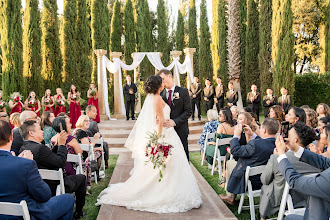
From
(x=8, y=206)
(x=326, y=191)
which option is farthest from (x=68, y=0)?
(x=326, y=191)

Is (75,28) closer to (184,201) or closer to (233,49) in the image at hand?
(233,49)

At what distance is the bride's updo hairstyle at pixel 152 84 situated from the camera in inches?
168

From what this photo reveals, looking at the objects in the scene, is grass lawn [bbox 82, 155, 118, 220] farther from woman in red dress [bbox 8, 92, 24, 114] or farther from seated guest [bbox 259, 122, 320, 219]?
woman in red dress [bbox 8, 92, 24, 114]

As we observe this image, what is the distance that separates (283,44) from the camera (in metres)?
13.9

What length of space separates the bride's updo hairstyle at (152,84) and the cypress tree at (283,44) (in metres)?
11.2

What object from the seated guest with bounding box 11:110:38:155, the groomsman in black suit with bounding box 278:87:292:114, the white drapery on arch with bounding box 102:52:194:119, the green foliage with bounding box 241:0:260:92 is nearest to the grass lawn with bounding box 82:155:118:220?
the seated guest with bounding box 11:110:38:155

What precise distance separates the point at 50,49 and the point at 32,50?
1.39 m

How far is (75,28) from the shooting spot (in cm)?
1548

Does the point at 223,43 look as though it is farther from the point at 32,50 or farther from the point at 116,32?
the point at 32,50

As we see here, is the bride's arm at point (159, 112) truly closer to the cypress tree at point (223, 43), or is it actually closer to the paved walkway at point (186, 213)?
the paved walkway at point (186, 213)

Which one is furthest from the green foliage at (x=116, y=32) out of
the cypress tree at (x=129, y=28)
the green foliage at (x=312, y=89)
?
the green foliage at (x=312, y=89)

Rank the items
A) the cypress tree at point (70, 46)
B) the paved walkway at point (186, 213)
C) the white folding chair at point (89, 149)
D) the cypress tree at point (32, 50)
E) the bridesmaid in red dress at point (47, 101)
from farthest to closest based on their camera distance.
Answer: the cypress tree at point (70, 46) < the cypress tree at point (32, 50) < the bridesmaid in red dress at point (47, 101) < the white folding chair at point (89, 149) < the paved walkway at point (186, 213)

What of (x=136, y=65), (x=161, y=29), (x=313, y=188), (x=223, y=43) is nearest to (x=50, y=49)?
(x=136, y=65)

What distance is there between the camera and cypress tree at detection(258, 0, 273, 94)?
16.4 meters
